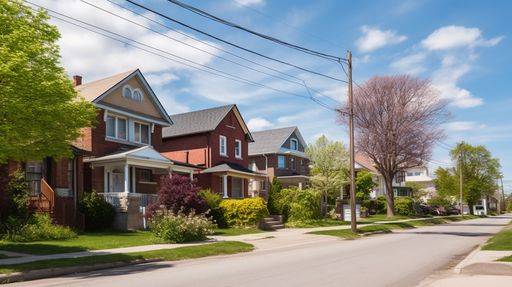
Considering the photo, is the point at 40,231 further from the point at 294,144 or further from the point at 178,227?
the point at 294,144

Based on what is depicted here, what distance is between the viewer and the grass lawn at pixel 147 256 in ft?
42.9

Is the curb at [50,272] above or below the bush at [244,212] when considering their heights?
below

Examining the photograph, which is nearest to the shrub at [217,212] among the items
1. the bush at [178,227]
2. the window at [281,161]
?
the bush at [178,227]

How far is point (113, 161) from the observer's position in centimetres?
2873

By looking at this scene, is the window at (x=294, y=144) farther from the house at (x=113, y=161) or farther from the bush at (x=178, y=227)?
the bush at (x=178, y=227)

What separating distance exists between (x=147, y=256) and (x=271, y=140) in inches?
1593

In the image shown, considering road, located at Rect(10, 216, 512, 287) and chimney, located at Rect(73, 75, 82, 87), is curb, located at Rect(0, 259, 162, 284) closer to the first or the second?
road, located at Rect(10, 216, 512, 287)

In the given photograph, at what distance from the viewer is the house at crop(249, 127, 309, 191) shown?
178 feet

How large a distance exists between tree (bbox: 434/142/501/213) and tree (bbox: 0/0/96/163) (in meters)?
83.7

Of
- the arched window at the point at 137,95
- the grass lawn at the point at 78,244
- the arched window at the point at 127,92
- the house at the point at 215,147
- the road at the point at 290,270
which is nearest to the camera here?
the road at the point at 290,270

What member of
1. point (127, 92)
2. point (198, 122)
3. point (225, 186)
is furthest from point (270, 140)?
point (127, 92)

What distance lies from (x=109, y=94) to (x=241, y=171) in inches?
487

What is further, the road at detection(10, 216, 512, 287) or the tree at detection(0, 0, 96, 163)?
the tree at detection(0, 0, 96, 163)

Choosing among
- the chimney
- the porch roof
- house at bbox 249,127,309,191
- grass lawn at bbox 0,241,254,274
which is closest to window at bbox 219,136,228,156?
the porch roof
